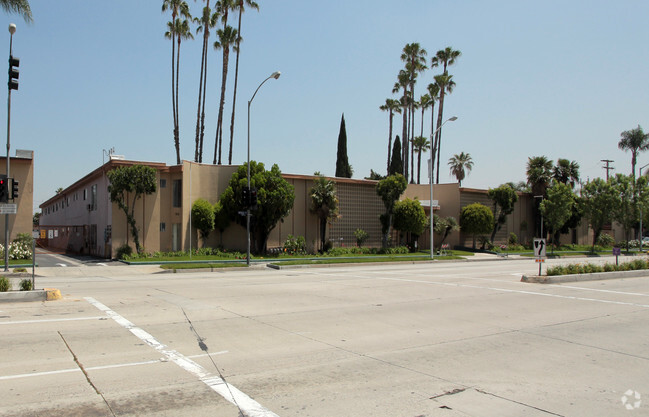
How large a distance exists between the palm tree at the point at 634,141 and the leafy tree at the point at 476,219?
41360 mm

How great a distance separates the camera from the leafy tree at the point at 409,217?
40.5 meters

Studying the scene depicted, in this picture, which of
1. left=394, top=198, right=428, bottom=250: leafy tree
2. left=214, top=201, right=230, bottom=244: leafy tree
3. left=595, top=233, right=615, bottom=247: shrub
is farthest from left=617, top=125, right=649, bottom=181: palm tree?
left=214, top=201, right=230, bottom=244: leafy tree

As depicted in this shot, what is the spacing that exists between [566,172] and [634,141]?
2598 centimetres

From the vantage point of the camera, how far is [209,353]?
7887 millimetres

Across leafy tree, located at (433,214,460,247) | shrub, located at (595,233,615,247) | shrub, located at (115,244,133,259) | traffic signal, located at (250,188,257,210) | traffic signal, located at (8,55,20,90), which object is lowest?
shrub, located at (115,244,133,259)

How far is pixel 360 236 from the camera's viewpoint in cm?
4025

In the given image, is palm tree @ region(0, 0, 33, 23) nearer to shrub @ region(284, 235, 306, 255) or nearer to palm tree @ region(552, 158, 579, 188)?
shrub @ region(284, 235, 306, 255)

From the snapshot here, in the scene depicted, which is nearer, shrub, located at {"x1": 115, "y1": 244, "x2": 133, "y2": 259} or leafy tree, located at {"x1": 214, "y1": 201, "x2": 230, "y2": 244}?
shrub, located at {"x1": 115, "y1": 244, "x2": 133, "y2": 259}

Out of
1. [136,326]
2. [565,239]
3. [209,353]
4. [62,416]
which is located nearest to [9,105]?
[136,326]

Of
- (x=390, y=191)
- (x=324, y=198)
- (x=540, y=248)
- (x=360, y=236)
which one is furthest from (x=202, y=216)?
(x=540, y=248)

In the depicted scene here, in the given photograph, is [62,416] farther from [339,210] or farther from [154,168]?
[339,210]

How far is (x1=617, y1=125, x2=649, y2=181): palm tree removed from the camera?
2896 inches

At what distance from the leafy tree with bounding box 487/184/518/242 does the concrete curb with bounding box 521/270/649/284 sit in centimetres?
2501

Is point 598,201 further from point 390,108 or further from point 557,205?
point 390,108
